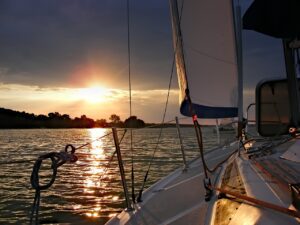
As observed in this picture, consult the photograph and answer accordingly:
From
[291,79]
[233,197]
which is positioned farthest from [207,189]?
[291,79]

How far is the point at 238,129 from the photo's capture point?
579 cm

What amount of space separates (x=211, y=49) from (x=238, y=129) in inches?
75.1

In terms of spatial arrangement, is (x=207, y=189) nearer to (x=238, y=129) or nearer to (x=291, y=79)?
(x=238, y=129)

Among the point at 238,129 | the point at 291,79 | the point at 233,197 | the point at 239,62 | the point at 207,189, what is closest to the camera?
the point at 233,197

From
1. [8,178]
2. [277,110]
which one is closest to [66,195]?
[8,178]

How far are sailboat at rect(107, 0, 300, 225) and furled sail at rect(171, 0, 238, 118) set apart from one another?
2 centimetres

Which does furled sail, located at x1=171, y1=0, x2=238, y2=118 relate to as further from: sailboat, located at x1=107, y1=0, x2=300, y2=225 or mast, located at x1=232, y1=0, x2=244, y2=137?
mast, located at x1=232, y1=0, x2=244, y2=137

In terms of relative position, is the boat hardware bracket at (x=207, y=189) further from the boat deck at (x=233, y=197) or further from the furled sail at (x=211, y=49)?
the furled sail at (x=211, y=49)

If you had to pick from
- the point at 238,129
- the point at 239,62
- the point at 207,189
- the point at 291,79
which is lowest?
the point at 207,189

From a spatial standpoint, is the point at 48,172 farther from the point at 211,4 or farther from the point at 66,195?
the point at 211,4

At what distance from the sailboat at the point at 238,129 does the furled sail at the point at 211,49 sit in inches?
0.7

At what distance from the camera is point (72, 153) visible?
13.0 feet

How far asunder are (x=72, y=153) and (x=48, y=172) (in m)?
14.9

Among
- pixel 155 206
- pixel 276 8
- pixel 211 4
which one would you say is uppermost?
pixel 211 4
